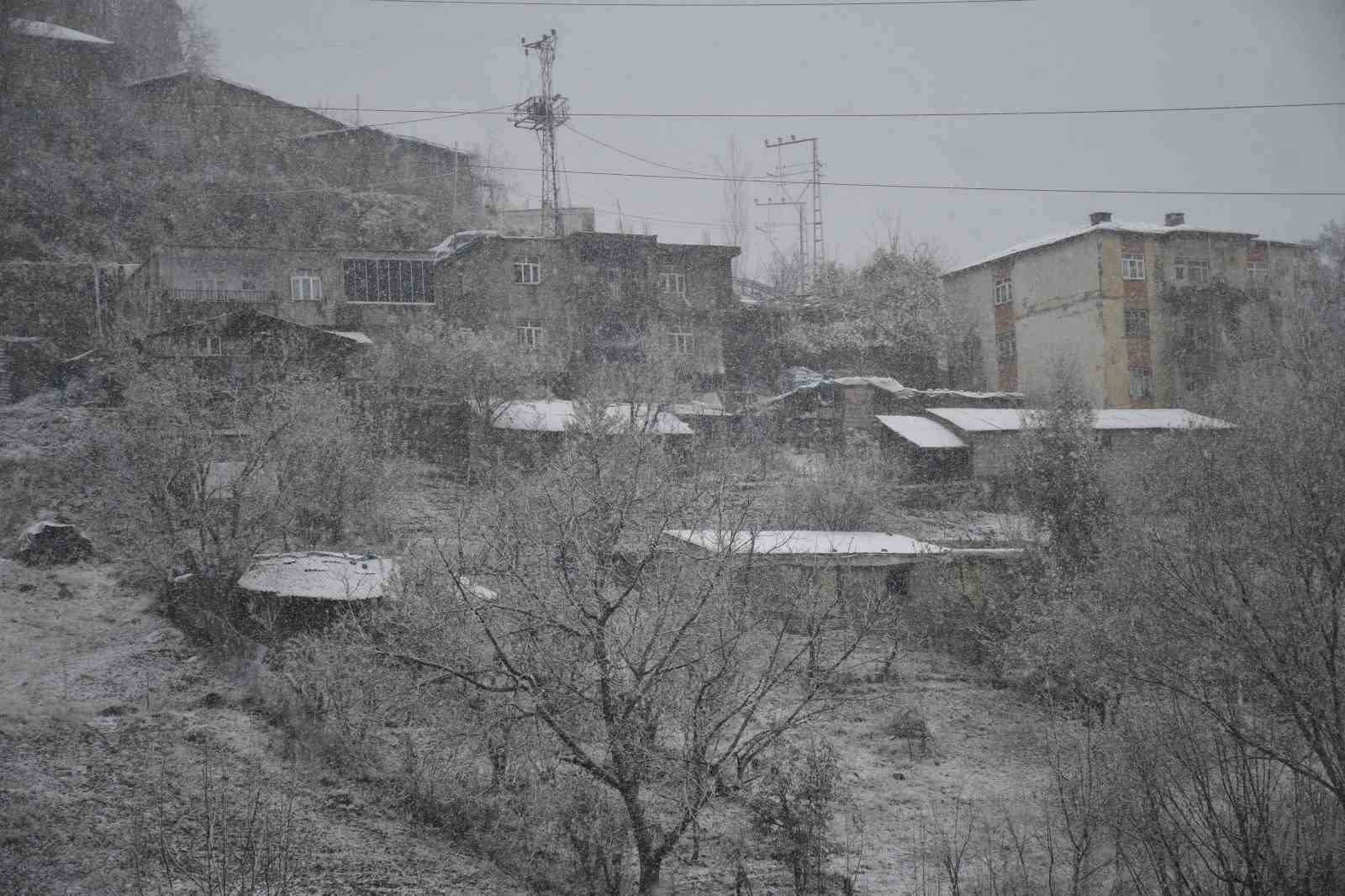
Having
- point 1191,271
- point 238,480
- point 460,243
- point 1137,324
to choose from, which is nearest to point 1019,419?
point 1137,324

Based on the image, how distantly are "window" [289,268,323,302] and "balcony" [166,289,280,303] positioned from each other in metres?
0.62

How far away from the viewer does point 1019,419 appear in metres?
24.7

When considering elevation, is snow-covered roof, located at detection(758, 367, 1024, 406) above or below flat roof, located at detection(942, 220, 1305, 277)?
below

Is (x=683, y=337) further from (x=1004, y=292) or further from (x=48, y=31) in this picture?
(x=48, y=31)

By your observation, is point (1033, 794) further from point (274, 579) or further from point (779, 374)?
point (779, 374)

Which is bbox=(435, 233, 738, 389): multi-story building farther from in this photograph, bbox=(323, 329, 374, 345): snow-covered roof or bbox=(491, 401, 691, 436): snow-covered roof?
bbox=(491, 401, 691, 436): snow-covered roof

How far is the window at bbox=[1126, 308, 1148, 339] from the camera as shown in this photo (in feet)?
100

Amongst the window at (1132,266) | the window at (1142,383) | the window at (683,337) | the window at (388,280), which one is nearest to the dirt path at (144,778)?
the window at (388,280)

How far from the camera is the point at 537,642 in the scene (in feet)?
28.5

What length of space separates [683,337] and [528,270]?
5.75 metres

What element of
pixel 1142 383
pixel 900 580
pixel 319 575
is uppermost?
pixel 1142 383

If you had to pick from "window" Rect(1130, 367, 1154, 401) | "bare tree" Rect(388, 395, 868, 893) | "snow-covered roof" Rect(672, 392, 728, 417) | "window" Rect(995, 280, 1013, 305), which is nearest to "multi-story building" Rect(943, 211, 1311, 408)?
"window" Rect(1130, 367, 1154, 401)

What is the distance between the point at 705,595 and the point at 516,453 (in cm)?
1496

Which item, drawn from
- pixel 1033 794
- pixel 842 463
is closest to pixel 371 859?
pixel 1033 794
